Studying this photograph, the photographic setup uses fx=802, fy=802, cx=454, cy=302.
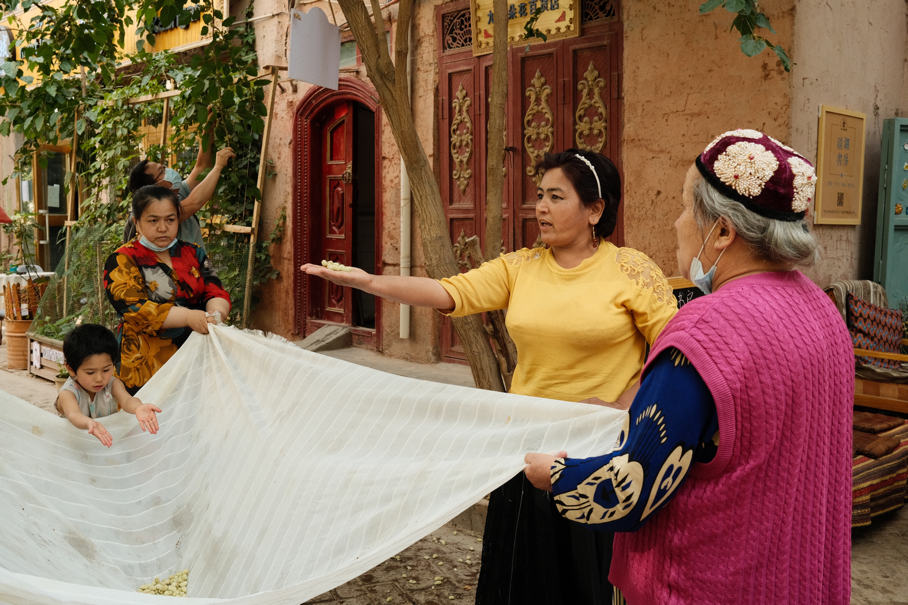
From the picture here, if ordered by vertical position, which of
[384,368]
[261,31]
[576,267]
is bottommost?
[384,368]

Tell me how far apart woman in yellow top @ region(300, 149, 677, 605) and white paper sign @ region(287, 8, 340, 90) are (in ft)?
8.23

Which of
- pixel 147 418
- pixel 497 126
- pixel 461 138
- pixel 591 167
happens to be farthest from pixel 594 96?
pixel 147 418

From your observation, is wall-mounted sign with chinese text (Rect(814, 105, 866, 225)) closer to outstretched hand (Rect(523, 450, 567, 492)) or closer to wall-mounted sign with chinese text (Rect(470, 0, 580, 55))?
wall-mounted sign with chinese text (Rect(470, 0, 580, 55))

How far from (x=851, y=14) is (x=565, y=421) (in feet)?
14.0

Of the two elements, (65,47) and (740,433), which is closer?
(740,433)

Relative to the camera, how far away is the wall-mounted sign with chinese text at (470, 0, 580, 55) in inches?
223

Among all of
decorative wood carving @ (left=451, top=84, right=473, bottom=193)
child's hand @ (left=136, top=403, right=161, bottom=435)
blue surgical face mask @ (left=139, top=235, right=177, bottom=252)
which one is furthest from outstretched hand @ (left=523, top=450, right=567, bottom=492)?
decorative wood carving @ (left=451, top=84, right=473, bottom=193)

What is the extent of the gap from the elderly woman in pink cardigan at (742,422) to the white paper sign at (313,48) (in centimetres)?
361

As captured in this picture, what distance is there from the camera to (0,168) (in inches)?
579

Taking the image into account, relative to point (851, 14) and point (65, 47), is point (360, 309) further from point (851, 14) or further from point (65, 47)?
point (851, 14)

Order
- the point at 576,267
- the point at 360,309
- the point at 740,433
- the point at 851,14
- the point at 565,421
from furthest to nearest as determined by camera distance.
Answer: the point at 360,309 → the point at 851,14 → the point at 576,267 → the point at 565,421 → the point at 740,433

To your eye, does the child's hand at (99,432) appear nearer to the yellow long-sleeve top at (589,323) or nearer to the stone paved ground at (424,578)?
the stone paved ground at (424,578)

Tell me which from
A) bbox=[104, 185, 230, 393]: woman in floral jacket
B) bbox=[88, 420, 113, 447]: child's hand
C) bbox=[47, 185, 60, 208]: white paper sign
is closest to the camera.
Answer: bbox=[88, 420, 113, 447]: child's hand

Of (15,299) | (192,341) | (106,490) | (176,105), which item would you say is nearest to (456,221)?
(176,105)
